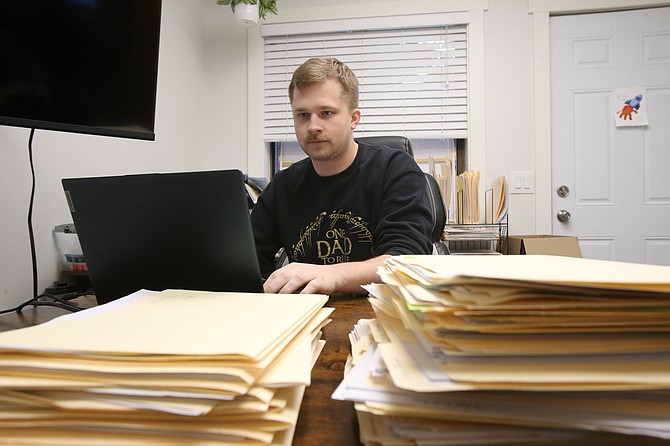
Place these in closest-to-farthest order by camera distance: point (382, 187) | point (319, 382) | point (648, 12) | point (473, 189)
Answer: point (319, 382), point (382, 187), point (473, 189), point (648, 12)

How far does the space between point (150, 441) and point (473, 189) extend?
2.05 metres

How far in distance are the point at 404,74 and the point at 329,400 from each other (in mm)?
2379

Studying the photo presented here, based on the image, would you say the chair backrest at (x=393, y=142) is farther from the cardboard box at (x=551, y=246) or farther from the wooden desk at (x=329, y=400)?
the wooden desk at (x=329, y=400)

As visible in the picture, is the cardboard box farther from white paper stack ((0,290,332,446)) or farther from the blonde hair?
white paper stack ((0,290,332,446))

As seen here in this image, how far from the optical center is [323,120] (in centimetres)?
128

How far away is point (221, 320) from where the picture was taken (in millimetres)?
379

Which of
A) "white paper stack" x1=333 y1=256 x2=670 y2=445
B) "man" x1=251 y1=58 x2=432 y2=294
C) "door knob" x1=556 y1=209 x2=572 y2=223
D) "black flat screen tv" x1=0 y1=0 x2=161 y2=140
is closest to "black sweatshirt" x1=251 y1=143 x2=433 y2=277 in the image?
"man" x1=251 y1=58 x2=432 y2=294

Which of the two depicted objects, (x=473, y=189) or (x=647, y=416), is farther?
(x=473, y=189)

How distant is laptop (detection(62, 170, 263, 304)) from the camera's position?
0.59m

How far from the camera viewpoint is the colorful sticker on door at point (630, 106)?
2.23 metres

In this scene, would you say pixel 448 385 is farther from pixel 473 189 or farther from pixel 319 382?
pixel 473 189

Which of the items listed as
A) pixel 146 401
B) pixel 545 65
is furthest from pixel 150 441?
pixel 545 65

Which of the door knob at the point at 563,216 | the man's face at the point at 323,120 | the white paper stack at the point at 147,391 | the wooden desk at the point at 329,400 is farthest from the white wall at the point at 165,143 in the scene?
the door knob at the point at 563,216

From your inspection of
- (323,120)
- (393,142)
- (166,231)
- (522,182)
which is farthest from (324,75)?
(522,182)
